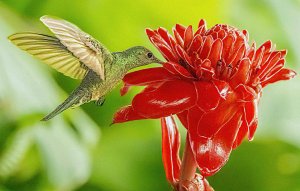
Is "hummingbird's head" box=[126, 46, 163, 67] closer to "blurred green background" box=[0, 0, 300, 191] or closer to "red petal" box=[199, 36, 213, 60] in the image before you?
"red petal" box=[199, 36, 213, 60]

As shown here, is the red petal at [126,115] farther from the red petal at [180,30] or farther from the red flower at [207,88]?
the red petal at [180,30]

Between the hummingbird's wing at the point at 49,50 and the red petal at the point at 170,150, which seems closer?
the hummingbird's wing at the point at 49,50

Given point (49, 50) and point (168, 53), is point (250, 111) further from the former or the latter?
point (49, 50)

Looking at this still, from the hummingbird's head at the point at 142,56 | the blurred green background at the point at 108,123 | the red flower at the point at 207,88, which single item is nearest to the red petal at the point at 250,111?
the red flower at the point at 207,88

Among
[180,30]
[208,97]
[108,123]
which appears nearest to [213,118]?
[208,97]

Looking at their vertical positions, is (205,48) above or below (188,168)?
above

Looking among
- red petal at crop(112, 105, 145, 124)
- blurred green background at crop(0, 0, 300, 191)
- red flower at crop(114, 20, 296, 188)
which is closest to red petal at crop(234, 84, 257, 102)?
red flower at crop(114, 20, 296, 188)
